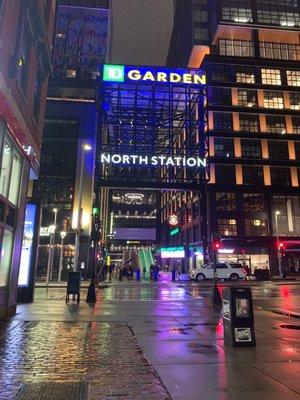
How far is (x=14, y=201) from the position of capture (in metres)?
13.5

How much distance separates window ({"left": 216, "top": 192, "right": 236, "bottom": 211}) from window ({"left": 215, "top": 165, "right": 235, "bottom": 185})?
6.45ft

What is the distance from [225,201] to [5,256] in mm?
49689

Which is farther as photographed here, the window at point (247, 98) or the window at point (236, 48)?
the window at point (236, 48)

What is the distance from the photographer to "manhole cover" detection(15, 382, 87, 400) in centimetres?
500

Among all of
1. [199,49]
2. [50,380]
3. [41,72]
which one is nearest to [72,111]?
[199,49]

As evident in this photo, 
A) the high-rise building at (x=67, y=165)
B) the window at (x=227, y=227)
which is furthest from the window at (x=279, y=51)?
the high-rise building at (x=67, y=165)

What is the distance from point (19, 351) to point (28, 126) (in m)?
9.22

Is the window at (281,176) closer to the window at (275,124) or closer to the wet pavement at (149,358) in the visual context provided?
the window at (275,124)

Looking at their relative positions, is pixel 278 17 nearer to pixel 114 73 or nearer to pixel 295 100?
pixel 295 100

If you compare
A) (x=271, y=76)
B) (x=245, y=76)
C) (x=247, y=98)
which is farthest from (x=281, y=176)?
(x=245, y=76)

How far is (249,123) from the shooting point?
209 feet

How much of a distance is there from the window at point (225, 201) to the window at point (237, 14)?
33115 millimetres

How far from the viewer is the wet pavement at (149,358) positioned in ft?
17.9

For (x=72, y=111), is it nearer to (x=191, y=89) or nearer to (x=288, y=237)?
(x=191, y=89)
